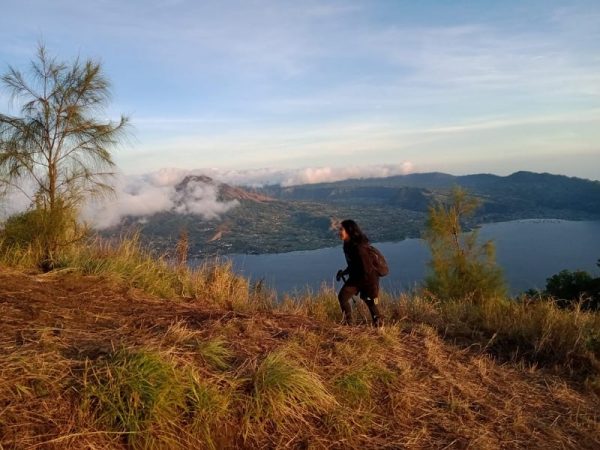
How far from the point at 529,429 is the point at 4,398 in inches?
155

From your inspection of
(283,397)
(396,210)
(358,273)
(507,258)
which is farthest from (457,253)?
(396,210)

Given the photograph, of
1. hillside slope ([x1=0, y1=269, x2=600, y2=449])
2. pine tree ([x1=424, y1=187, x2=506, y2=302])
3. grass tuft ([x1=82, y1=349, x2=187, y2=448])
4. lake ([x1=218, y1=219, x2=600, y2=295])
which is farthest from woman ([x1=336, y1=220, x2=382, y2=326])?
pine tree ([x1=424, y1=187, x2=506, y2=302])

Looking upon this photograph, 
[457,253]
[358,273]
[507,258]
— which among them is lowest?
[507,258]

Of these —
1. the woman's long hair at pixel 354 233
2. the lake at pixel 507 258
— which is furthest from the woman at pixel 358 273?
the lake at pixel 507 258

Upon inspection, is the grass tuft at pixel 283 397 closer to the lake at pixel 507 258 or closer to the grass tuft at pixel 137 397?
the grass tuft at pixel 137 397

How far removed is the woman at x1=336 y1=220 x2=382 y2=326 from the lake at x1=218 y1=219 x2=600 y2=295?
23.2 meters

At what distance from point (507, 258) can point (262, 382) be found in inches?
3055

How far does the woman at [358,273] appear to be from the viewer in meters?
A: 6.85

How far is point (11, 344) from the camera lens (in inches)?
143

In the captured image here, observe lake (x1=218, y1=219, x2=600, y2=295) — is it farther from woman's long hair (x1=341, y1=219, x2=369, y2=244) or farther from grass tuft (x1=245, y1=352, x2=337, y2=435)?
grass tuft (x1=245, y1=352, x2=337, y2=435)

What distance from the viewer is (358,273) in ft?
22.7

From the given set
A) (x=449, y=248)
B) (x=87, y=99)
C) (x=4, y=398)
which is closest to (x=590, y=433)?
(x=4, y=398)

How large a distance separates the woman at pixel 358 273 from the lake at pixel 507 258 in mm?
→ 23180

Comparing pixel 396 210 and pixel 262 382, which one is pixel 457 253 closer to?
pixel 262 382
